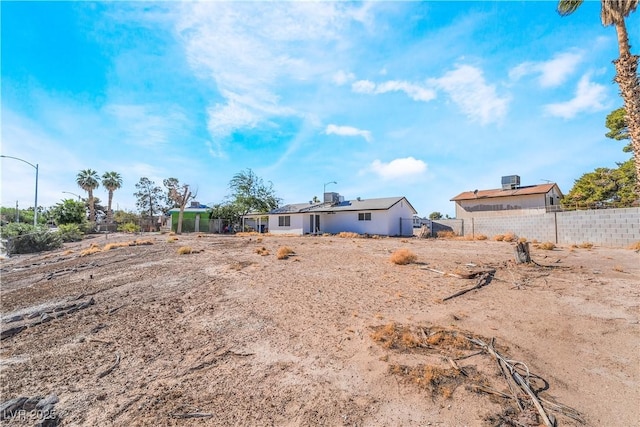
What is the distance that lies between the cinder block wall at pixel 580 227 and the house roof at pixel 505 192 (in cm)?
1083

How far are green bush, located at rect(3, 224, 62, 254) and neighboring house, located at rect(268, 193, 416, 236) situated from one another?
61.1 ft

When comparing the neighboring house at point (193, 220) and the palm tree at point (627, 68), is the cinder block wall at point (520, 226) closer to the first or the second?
the palm tree at point (627, 68)

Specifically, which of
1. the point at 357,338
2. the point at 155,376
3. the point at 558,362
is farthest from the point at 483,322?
the point at 155,376

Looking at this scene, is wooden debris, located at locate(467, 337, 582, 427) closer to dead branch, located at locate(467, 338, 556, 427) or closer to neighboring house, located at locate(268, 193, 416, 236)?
dead branch, located at locate(467, 338, 556, 427)

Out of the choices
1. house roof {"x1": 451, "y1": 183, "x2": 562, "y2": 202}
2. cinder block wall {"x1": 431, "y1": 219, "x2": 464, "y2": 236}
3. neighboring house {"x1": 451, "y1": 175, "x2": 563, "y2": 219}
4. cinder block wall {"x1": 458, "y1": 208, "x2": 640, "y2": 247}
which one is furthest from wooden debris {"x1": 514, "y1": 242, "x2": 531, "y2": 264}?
house roof {"x1": 451, "y1": 183, "x2": 562, "y2": 202}

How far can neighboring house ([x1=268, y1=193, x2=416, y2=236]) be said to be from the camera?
1099 inches

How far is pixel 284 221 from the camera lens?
107ft

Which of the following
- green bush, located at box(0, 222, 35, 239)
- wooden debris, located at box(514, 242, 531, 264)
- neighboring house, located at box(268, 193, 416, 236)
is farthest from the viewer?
neighboring house, located at box(268, 193, 416, 236)

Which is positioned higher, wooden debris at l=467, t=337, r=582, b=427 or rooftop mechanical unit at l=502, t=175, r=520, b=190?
rooftop mechanical unit at l=502, t=175, r=520, b=190

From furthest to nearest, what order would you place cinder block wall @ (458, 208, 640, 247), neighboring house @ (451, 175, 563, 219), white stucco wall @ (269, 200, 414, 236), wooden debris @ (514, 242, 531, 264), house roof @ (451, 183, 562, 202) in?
house roof @ (451, 183, 562, 202), neighboring house @ (451, 175, 563, 219), white stucco wall @ (269, 200, 414, 236), cinder block wall @ (458, 208, 640, 247), wooden debris @ (514, 242, 531, 264)

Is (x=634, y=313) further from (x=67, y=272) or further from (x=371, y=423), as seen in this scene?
(x=67, y=272)

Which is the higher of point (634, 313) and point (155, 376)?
point (634, 313)

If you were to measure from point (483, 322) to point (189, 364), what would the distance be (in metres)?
5.36

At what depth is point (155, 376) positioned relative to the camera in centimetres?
436
